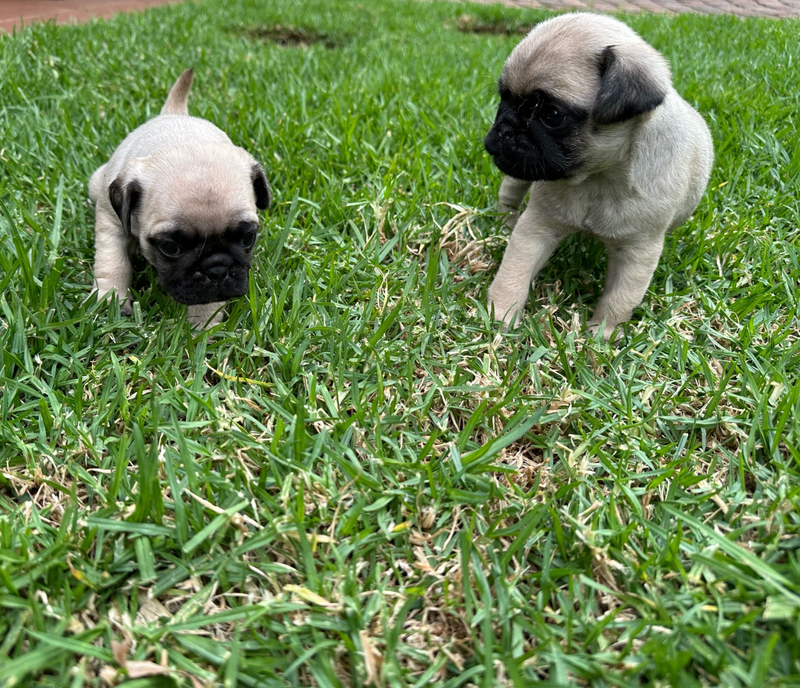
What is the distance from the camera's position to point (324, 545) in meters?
2.22


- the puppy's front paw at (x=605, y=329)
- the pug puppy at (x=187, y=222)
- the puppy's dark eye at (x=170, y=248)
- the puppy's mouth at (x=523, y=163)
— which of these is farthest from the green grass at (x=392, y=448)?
the puppy's mouth at (x=523, y=163)

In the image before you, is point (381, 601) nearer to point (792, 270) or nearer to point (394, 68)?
point (792, 270)

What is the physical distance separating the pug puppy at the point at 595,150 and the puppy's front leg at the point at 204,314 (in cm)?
149

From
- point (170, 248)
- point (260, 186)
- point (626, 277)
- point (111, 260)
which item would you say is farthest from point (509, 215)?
point (111, 260)

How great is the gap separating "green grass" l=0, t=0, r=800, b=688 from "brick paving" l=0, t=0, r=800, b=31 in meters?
4.69

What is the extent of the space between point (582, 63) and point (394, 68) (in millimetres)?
4355

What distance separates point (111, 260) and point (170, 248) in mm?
456

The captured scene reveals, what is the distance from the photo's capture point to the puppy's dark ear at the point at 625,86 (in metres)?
2.82

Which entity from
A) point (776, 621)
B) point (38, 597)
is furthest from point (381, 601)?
point (776, 621)

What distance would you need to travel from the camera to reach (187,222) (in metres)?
3.06

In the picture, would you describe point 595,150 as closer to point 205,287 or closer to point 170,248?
point 205,287

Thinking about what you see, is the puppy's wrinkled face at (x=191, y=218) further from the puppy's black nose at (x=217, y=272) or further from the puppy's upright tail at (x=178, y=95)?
the puppy's upright tail at (x=178, y=95)

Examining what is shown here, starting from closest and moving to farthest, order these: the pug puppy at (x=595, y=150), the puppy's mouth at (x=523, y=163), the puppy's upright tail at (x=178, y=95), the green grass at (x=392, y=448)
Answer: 1. the green grass at (x=392, y=448)
2. the pug puppy at (x=595, y=150)
3. the puppy's mouth at (x=523, y=163)
4. the puppy's upright tail at (x=178, y=95)

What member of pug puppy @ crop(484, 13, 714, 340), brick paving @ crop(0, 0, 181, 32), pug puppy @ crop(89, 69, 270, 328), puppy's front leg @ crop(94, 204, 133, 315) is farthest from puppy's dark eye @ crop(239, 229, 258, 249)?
brick paving @ crop(0, 0, 181, 32)
